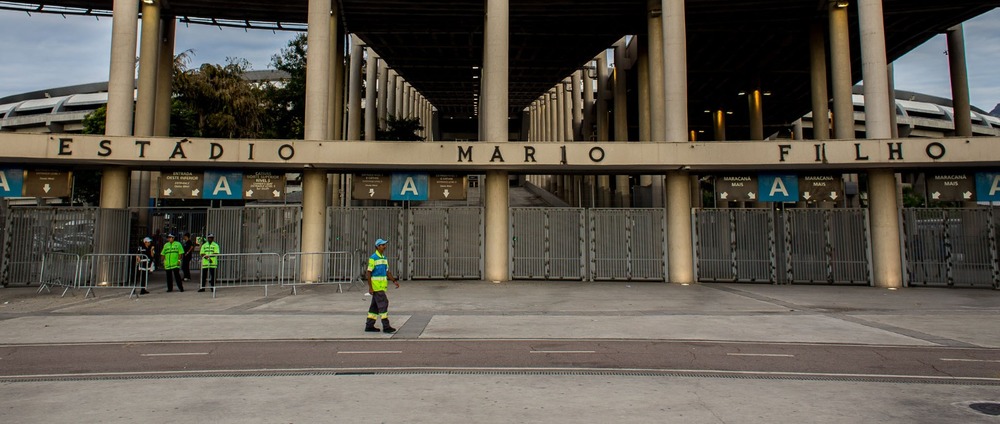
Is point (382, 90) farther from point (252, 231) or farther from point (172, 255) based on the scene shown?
point (172, 255)

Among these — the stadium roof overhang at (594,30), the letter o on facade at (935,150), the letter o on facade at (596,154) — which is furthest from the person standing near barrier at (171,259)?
the letter o on facade at (935,150)

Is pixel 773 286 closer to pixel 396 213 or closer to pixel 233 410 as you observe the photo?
A: pixel 396 213

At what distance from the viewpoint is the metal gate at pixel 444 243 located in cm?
1983

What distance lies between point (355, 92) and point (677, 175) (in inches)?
892

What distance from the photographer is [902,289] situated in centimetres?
1789

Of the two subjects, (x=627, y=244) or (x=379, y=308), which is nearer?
(x=379, y=308)

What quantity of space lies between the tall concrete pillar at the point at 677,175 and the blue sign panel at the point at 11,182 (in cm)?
2239

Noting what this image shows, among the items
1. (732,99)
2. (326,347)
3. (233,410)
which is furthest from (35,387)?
(732,99)

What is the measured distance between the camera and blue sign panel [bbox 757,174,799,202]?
63.0ft

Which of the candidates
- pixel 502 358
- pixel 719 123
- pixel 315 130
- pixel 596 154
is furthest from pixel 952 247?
pixel 719 123

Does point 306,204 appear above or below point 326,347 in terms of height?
above

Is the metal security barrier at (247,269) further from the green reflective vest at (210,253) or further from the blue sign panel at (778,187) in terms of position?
the blue sign panel at (778,187)

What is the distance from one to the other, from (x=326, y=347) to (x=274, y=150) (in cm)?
1125

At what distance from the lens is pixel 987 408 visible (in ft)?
18.7
